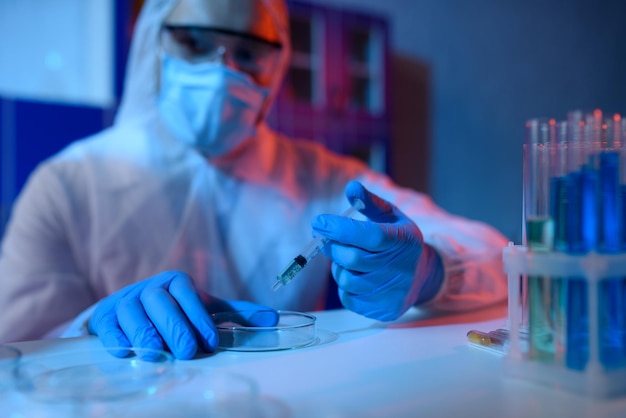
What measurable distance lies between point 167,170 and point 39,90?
1.17 metres

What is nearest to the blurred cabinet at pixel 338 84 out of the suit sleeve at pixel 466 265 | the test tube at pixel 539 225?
the suit sleeve at pixel 466 265

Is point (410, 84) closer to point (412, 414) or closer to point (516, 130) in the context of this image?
point (516, 130)

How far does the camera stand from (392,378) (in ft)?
2.09

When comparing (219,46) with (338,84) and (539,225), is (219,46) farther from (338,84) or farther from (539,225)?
(338,84)

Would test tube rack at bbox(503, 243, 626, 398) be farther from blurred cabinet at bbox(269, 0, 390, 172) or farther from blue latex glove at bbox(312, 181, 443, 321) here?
blurred cabinet at bbox(269, 0, 390, 172)

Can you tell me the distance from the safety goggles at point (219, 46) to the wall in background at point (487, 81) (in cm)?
141

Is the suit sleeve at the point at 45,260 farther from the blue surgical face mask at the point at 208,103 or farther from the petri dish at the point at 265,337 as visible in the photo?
the petri dish at the point at 265,337

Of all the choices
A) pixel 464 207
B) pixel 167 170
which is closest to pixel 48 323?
pixel 167 170

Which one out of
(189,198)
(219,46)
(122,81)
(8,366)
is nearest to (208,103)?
(219,46)

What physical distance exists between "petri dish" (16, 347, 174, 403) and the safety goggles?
0.90 metres

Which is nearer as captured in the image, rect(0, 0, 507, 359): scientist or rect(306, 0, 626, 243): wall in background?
rect(0, 0, 507, 359): scientist

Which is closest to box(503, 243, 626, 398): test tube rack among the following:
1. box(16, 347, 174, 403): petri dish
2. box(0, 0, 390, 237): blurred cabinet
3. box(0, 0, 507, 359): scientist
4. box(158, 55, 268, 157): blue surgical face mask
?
box(16, 347, 174, 403): petri dish

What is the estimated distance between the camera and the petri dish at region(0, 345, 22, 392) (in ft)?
1.98

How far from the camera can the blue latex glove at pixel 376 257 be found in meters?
0.84
